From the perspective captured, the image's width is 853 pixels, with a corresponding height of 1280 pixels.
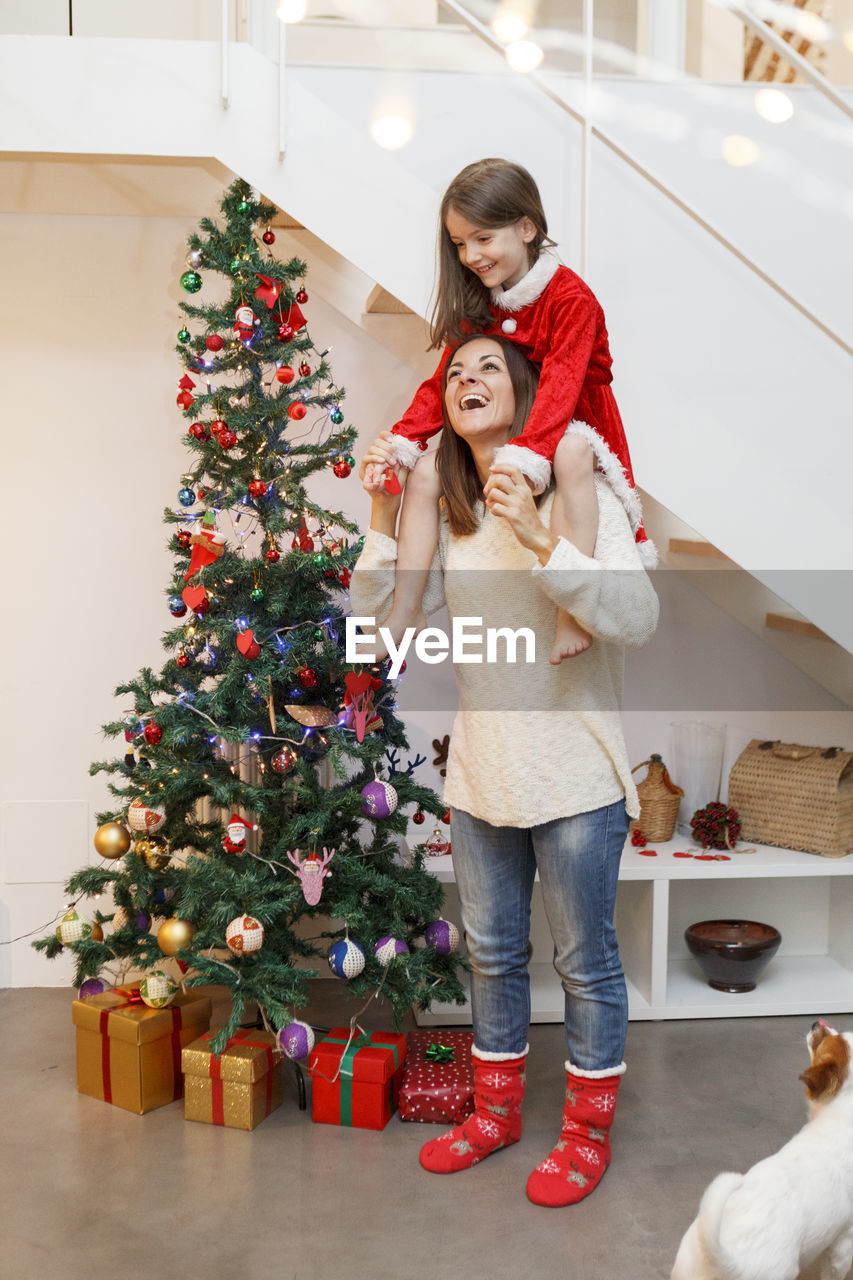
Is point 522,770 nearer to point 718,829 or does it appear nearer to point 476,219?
point 476,219

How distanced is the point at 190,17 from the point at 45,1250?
8.37ft

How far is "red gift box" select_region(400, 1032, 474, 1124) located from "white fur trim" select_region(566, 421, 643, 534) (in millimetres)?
1108

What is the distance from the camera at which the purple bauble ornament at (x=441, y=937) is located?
2.26 meters

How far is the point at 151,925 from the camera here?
242 cm

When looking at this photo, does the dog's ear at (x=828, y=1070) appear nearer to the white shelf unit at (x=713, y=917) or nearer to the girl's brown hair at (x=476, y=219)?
the white shelf unit at (x=713, y=917)

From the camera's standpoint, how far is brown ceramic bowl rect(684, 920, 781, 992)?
8.71 ft

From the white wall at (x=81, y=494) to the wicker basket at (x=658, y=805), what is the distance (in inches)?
21.2

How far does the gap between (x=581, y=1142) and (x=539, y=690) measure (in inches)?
30.6

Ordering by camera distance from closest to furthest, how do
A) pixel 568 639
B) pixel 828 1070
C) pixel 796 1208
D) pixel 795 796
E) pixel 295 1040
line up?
pixel 796 1208 → pixel 828 1070 → pixel 568 639 → pixel 295 1040 → pixel 795 796

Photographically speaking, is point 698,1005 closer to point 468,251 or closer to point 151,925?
point 151,925

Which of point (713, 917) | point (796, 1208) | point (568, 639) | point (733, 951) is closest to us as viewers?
point (796, 1208)

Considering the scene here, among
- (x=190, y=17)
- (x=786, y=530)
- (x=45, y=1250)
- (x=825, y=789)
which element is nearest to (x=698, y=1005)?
(x=825, y=789)

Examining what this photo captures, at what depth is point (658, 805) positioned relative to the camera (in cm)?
282

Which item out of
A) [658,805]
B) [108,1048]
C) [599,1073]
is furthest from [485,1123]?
[658,805]
